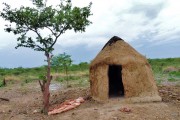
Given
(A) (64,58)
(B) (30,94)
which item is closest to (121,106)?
(B) (30,94)

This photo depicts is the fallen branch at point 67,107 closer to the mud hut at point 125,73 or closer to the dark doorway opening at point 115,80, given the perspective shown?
the mud hut at point 125,73

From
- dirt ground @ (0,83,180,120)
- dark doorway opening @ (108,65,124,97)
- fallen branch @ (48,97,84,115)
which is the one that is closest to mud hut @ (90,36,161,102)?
dirt ground @ (0,83,180,120)

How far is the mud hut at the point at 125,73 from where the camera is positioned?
620 inches

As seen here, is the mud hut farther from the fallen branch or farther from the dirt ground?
the fallen branch

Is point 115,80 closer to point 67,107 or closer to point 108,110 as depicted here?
point 67,107

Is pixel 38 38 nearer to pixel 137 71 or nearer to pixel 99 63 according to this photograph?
pixel 99 63

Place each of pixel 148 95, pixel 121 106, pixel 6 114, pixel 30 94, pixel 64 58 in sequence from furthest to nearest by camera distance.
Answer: pixel 64 58, pixel 30 94, pixel 6 114, pixel 148 95, pixel 121 106

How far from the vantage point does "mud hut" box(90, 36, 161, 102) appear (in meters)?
15.8

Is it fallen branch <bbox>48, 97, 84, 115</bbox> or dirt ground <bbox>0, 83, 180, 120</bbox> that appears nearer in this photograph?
dirt ground <bbox>0, 83, 180, 120</bbox>

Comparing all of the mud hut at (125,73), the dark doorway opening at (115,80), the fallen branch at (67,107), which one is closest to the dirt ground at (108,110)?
the fallen branch at (67,107)

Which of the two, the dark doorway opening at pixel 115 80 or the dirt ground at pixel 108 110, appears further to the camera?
the dark doorway opening at pixel 115 80

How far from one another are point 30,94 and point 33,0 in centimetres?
889

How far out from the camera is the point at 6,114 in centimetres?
1700

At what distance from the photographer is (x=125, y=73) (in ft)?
52.4
